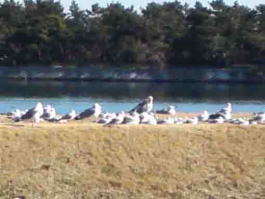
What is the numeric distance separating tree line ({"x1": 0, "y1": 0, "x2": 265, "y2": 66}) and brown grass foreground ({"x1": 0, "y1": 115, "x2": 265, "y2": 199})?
76.4 meters

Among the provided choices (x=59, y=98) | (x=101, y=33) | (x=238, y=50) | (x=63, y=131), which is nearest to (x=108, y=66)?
(x=101, y=33)

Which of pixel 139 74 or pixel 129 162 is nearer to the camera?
pixel 129 162

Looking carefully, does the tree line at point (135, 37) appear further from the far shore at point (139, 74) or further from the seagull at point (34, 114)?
the seagull at point (34, 114)

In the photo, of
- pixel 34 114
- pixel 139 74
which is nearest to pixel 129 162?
Answer: pixel 34 114

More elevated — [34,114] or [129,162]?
[34,114]

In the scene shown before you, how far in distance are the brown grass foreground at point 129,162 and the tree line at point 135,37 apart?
76443mm

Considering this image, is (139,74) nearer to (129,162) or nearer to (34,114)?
(34,114)

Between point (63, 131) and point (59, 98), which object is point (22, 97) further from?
point (63, 131)

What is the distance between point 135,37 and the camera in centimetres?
10694

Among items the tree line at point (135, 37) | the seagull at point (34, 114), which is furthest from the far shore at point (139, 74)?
the seagull at point (34, 114)

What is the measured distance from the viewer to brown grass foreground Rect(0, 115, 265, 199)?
2320 cm

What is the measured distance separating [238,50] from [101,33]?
13.1 m

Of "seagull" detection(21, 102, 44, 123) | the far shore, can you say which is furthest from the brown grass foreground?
the far shore

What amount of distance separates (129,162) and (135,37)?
82.9 metres
